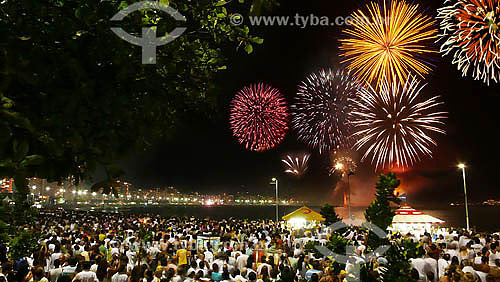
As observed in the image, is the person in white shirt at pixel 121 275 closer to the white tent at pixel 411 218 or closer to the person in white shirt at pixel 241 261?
the person in white shirt at pixel 241 261

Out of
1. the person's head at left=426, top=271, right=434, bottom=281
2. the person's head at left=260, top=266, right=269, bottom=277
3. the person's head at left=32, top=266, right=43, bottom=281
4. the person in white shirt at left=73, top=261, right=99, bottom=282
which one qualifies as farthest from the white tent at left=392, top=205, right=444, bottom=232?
the person's head at left=32, top=266, right=43, bottom=281

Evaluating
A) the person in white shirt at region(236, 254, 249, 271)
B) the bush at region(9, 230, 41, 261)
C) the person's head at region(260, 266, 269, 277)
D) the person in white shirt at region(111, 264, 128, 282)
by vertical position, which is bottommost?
the person in white shirt at region(236, 254, 249, 271)

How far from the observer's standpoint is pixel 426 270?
11047mm

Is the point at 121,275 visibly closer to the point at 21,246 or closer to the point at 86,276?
the point at 86,276

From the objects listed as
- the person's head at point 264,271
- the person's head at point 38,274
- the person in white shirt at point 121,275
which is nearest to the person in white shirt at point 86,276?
the person in white shirt at point 121,275

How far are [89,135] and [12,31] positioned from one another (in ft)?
2.22

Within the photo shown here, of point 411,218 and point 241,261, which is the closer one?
point 241,261

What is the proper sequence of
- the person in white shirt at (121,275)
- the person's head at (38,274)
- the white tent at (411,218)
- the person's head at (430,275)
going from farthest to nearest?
the white tent at (411,218), the person's head at (430,275), the person in white shirt at (121,275), the person's head at (38,274)

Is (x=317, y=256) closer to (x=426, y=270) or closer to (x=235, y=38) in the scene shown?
(x=426, y=270)

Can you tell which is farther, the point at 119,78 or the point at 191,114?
the point at 191,114

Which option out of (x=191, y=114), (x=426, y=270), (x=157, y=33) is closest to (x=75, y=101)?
(x=157, y=33)

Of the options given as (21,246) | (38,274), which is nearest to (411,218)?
(38,274)

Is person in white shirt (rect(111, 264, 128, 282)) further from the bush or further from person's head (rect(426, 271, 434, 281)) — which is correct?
person's head (rect(426, 271, 434, 281))

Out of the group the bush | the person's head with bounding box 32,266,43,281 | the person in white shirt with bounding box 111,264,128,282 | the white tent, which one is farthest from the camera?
the white tent
